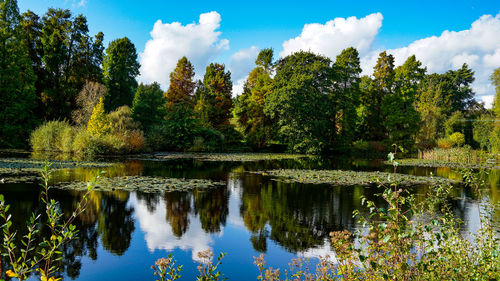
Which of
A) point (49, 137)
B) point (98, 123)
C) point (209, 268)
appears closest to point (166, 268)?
point (209, 268)

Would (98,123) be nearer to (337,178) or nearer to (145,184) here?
(145,184)

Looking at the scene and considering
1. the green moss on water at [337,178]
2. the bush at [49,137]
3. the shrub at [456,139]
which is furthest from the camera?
the shrub at [456,139]

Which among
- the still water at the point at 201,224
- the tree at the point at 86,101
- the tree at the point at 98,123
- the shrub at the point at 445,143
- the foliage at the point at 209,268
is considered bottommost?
the still water at the point at 201,224

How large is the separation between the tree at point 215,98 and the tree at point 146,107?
4.90 meters

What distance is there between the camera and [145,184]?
43.8ft

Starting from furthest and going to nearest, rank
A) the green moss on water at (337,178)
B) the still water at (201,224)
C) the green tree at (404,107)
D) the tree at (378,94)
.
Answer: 1. the tree at (378,94)
2. the green tree at (404,107)
3. the green moss on water at (337,178)
4. the still water at (201,224)

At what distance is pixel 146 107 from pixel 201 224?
30150 mm

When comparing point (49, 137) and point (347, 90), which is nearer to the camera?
point (49, 137)

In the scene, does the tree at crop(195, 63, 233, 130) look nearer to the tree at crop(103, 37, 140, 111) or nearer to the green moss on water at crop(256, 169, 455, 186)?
the tree at crop(103, 37, 140, 111)

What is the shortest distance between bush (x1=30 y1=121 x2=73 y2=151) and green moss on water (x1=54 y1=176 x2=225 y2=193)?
15.0 m

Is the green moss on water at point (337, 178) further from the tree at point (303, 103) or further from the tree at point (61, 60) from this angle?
the tree at point (61, 60)

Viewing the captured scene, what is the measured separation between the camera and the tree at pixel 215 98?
40.7 meters

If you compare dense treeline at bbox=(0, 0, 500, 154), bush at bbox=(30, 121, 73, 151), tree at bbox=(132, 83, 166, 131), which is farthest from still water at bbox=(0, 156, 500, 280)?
tree at bbox=(132, 83, 166, 131)

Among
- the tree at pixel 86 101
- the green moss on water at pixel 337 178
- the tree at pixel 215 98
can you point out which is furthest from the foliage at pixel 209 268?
the tree at pixel 215 98
